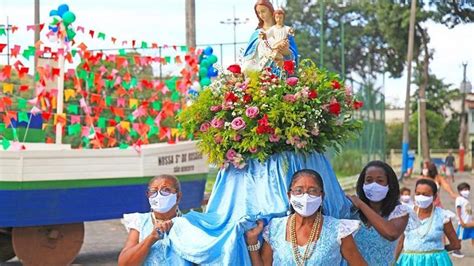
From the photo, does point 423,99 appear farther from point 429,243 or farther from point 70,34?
point 429,243

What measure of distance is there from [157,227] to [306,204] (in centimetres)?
A: 90

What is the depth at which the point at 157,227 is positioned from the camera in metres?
5.42

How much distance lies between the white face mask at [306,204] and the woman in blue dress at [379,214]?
2.69ft

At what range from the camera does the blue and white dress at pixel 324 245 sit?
16.8 feet

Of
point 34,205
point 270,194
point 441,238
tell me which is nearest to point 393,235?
point 270,194

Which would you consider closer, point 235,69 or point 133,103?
point 235,69

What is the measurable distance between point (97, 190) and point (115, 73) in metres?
2.80

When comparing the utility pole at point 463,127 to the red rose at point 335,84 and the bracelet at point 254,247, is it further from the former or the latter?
the bracelet at point 254,247

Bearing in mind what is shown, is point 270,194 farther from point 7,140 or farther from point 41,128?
point 41,128

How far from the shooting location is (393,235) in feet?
19.5

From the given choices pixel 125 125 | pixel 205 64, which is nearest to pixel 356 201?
pixel 125 125

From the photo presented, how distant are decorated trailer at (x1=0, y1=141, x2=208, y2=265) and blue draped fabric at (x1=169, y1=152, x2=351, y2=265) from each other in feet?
23.5

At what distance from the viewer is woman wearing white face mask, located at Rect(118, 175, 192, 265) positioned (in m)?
5.43

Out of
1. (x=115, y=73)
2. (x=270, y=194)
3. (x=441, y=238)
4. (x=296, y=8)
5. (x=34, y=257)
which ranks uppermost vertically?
(x=296, y=8)
